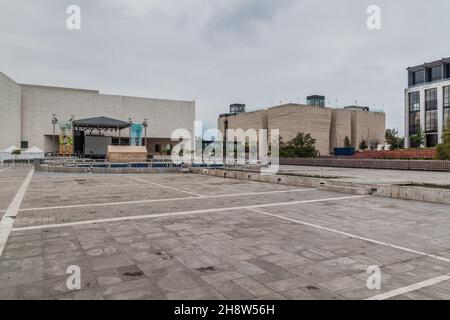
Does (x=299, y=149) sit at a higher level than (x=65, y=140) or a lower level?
lower

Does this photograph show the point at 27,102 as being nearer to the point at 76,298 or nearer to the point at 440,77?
the point at 76,298

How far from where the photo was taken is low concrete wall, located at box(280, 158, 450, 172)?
995 inches

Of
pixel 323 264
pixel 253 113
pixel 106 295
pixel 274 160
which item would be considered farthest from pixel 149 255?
pixel 253 113

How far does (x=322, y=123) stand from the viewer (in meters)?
86.1

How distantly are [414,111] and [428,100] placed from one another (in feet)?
13.0

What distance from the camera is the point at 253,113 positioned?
9738 cm

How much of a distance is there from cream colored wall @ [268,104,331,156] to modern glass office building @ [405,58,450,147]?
19.7 meters

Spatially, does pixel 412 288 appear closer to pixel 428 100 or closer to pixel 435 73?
pixel 428 100

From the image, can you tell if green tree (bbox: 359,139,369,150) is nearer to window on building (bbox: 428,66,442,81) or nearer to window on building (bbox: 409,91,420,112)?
window on building (bbox: 409,91,420,112)

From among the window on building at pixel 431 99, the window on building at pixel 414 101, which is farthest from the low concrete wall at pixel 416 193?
the window on building at pixel 414 101

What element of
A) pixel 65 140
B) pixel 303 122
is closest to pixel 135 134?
pixel 65 140

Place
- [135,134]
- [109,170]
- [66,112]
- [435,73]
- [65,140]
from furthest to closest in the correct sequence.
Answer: [435,73] → [66,112] → [135,134] → [65,140] → [109,170]

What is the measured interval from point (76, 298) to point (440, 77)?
263 feet
